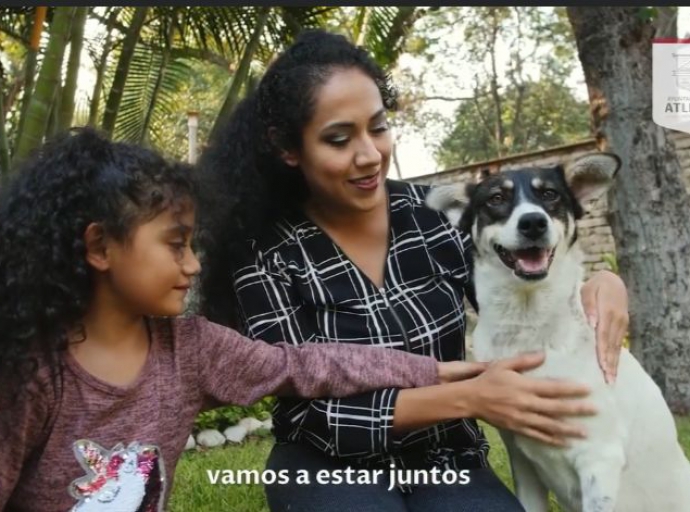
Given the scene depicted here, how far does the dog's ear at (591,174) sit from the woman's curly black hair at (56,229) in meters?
0.80

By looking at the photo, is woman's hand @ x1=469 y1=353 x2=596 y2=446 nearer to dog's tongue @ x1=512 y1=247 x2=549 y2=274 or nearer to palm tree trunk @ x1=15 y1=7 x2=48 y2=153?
dog's tongue @ x1=512 y1=247 x2=549 y2=274

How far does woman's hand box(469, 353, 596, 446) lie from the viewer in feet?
5.08

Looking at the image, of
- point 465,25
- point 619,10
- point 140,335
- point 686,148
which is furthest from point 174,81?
point 140,335

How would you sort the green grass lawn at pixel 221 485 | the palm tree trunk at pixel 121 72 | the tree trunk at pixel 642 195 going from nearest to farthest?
the green grass lawn at pixel 221 485 < the palm tree trunk at pixel 121 72 < the tree trunk at pixel 642 195

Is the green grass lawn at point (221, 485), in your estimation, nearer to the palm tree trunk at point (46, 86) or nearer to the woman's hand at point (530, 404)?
the woman's hand at point (530, 404)

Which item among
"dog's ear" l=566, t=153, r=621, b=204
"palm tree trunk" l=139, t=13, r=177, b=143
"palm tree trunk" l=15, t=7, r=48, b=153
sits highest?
"palm tree trunk" l=139, t=13, r=177, b=143

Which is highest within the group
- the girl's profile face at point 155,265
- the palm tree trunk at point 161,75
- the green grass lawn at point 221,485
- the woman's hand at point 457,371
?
the palm tree trunk at point 161,75

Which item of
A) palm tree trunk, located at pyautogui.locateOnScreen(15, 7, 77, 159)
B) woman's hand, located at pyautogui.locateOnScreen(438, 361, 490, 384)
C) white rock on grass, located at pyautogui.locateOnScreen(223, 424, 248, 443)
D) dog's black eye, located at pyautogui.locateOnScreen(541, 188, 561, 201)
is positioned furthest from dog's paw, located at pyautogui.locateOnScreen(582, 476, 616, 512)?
palm tree trunk, located at pyautogui.locateOnScreen(15, 7, 77, 159)

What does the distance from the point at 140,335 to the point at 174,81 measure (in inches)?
88.6

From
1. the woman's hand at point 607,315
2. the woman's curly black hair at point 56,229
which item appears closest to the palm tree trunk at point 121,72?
the woman's curly black hair at point 56,229

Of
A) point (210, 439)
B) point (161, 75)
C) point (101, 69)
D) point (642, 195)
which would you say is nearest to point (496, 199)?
point (210, 439)

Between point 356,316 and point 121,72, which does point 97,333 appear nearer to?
point 356,316

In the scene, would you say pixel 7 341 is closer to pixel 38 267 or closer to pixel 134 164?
pixel 38 267

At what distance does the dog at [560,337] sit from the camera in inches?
62.6
